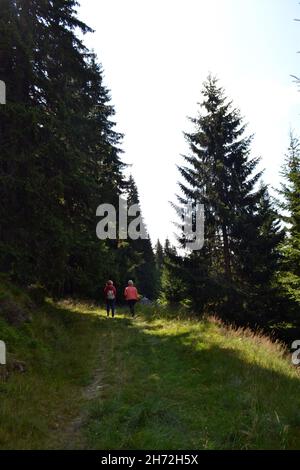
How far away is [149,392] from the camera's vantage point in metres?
8.33

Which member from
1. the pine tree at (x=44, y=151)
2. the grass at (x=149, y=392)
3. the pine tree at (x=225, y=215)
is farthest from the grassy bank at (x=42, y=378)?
the pine tree at (x=225, y=215)

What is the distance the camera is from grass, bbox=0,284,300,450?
6188mm

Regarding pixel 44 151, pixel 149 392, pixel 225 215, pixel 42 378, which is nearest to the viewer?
pixel 149 392

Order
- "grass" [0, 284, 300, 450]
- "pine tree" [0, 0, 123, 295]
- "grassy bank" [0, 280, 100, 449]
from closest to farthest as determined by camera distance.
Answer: "grass" [0, 284, 300, 450], "grassy bank" [0, 280, 100, 449], "pine tree" [0, 0, 123, 295]

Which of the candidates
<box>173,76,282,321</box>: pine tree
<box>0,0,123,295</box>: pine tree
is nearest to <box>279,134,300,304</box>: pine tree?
<box>173,76,282,321</box>: pine tree

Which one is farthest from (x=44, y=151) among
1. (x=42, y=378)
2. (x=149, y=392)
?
(x=149, y=392)

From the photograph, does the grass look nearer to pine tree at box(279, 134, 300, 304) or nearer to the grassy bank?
the grassy bank

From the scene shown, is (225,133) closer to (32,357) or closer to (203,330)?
(203,330)

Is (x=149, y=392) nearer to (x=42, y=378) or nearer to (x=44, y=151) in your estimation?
(x=42, y=378)

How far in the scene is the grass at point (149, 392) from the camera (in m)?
6.19

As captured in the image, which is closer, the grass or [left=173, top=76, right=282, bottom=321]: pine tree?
the grass

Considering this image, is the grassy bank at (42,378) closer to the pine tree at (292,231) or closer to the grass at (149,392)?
the grass at (149,392)

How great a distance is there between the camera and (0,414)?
650 centimetres

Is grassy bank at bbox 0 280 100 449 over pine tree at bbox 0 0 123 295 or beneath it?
beneath
